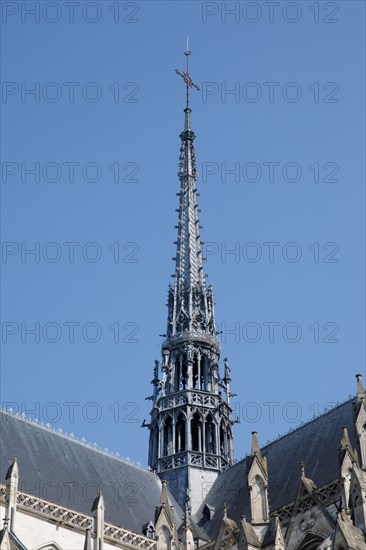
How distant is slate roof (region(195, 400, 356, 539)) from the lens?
27.3 m

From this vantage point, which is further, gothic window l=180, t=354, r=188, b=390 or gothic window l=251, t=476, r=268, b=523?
gothic window l=180, t=354, r=188, b=390

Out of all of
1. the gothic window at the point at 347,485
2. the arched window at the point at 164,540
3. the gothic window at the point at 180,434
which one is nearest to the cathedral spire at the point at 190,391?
the gothic window at the point at 180,434

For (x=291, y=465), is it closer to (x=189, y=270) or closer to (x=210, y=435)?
(x=210, y=435)

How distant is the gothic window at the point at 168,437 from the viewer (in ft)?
111

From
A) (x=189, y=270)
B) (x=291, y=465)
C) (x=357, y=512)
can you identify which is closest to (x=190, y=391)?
(x=189, y=270)

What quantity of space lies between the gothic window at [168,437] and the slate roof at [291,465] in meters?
2.49

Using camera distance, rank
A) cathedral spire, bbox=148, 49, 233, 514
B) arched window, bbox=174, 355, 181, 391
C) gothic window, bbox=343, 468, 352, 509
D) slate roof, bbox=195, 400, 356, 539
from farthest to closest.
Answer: arched window, bbox=174, 355, 181, 391 → cathedral spire, bbox=148, 49, 233, 514 → slate roof, bbox=195, 400, 356, 539 → gothic window, bbox=343, 468, 352, 509

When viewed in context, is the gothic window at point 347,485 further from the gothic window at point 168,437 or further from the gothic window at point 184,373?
the gothic window at point 184,373

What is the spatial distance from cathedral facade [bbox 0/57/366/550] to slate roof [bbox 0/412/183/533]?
4 centimetres

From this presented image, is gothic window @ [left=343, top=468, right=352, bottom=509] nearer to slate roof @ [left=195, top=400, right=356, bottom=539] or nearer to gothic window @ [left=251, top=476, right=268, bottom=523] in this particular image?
slate roof @ [left=195, top=400, right=356, bottom=539]

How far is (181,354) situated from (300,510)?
1168 cm

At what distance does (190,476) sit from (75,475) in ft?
14.7

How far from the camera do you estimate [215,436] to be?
3416 centimetres

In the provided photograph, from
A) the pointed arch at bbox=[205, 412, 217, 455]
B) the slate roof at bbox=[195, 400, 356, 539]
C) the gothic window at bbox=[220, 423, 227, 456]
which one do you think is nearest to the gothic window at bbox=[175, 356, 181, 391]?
the pointed arch at bbox=[205, 412, 217, 455]
